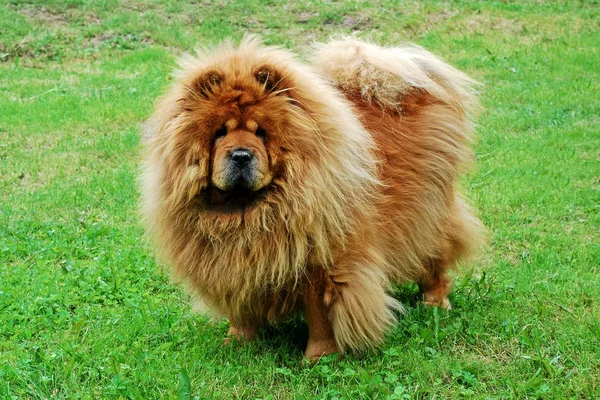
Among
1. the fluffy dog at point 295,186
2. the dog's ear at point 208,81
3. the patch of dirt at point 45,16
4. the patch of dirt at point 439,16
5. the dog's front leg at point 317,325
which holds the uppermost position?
the dog's ear at point 208,81

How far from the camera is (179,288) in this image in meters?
5.07

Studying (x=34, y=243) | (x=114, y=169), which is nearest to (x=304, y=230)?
(x=34, y=243)

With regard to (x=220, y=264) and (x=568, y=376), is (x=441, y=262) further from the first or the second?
(x=220, y=264)

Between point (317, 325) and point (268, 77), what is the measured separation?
1.35 m

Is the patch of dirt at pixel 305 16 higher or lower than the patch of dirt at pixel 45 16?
lower

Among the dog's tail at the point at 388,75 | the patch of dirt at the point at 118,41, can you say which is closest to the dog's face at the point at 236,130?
the dog's tail at the point at 388,75

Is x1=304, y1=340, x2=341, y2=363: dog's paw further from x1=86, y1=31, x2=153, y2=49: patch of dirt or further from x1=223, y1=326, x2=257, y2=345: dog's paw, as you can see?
x1=86, y1=31, x2=153, y2=49: patch of dirt

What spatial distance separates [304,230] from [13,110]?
6.35 metres

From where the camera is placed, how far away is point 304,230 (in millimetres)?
3785

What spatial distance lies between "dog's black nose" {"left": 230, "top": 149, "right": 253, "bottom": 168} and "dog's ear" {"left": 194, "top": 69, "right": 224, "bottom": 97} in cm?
40

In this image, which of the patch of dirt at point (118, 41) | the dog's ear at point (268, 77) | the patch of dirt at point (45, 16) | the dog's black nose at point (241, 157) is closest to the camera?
the dog's black nose at point (241, 157)

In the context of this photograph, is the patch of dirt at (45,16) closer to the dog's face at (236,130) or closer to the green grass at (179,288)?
the green grass at (179,288)

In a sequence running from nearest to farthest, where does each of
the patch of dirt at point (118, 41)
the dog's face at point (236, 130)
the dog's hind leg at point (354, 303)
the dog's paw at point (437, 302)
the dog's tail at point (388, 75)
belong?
the dog's face at point (236, 130) → the dog's hind leg at point (354, 303) → the dog's tail at point (388, 75) → the dog's paw at point (437, 302) → the patch of dirt at point (118, 41)

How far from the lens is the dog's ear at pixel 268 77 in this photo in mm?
3758
